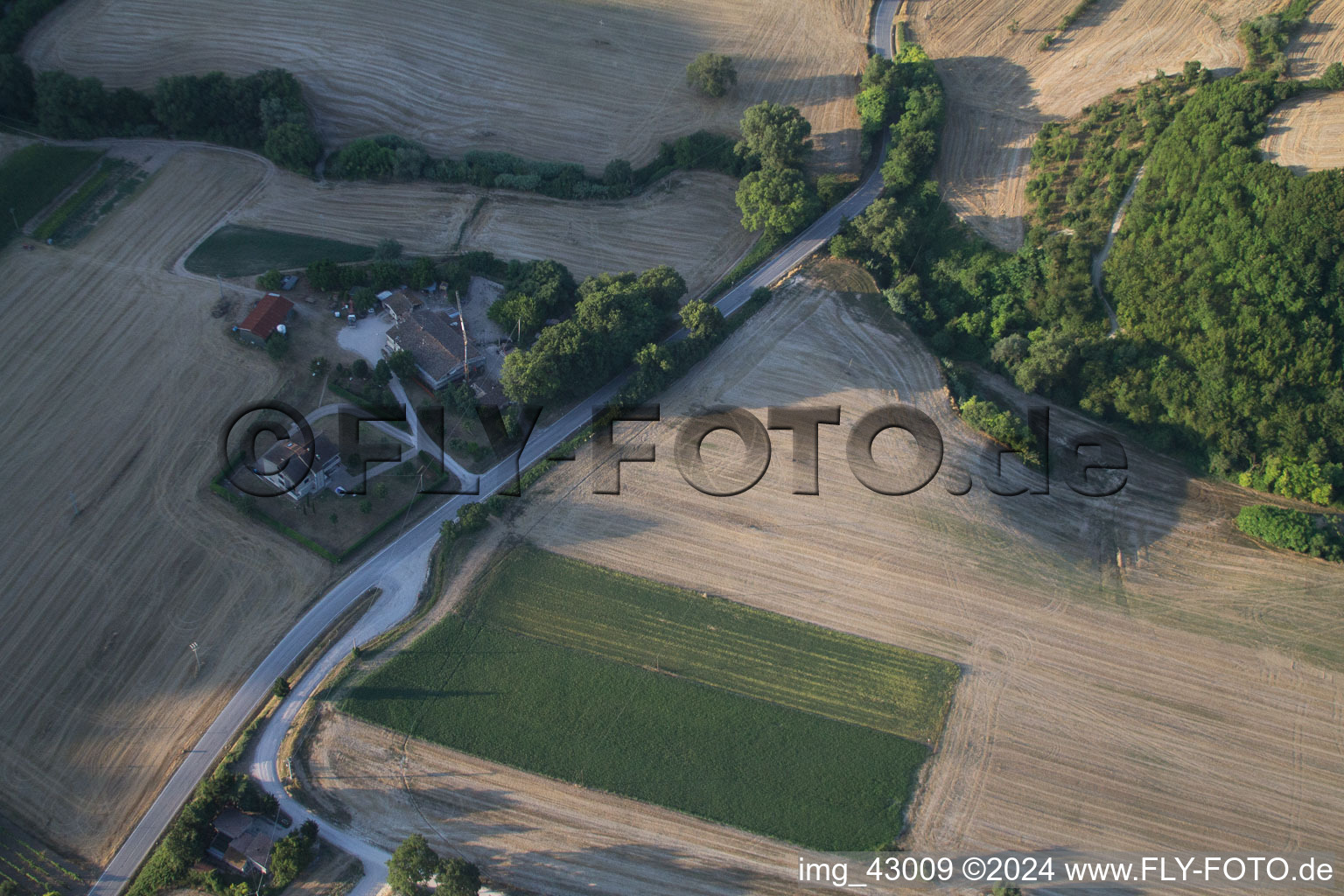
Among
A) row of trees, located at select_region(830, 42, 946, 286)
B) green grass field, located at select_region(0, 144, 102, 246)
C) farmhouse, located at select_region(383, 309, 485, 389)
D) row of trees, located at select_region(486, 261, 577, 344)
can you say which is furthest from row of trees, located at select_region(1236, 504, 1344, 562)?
green grass field, located at select_region(0, 144, 102, 246)

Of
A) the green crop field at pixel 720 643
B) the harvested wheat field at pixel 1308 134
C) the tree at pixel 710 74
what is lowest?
the green crop field at pixel 720 643

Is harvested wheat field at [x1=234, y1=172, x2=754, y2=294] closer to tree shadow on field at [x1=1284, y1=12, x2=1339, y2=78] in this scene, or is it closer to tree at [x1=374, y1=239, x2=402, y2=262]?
tree at [x1=374, y1=239, x2=402, y2=262]

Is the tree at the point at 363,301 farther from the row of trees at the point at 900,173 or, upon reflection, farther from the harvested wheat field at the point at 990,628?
the row of trees at the point at 900,173

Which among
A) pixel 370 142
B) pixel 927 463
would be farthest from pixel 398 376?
pixel 927 463

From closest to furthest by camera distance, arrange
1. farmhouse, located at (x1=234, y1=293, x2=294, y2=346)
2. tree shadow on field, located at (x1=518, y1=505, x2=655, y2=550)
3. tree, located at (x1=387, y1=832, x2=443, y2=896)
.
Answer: tree, located at (x1=387, y1=832, x2=443, y2=896)
tree shadow on field, located at (x1=518, y1=505, x2=655, y2=550)
farmhouse, located at (x1=234, y1=293, x2=294, y2=346)

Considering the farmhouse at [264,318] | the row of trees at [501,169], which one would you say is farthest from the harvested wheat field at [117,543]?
the row of trees at [501,169]

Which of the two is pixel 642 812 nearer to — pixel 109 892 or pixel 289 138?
pixel 109 892

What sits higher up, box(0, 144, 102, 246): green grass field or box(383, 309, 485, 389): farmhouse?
box(0, 144, 102, 246): green grass field
